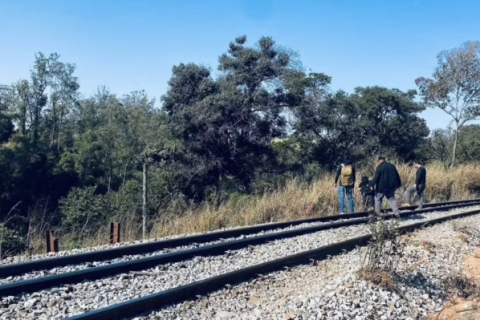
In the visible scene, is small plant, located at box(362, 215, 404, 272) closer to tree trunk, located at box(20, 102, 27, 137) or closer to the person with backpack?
the person with backpack

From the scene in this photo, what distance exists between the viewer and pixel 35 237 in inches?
452

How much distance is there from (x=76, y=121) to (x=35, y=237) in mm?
42006

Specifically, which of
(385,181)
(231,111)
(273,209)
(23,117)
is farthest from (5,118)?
(385,181)

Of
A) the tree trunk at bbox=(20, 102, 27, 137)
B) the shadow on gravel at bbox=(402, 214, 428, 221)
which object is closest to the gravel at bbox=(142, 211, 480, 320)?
the shadow on gravel at bbox=(402, 214, 428, 221)

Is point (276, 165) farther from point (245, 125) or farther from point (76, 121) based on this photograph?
point (76, 121)

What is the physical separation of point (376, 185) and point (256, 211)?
3.54 m

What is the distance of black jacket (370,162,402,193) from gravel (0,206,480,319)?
469 centimetres

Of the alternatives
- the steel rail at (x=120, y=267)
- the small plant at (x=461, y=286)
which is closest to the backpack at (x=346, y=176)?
the steel rail at (x=120, y=267)

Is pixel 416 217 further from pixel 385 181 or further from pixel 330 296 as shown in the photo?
pixel 330 296

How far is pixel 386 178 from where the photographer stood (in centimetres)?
1402

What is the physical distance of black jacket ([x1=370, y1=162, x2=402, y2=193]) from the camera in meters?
14.0

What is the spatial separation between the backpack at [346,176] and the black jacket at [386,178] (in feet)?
5.78

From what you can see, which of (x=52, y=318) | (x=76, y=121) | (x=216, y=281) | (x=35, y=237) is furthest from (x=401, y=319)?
(x=76, y=121)

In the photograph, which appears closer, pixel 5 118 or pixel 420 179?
pixel 420 179
